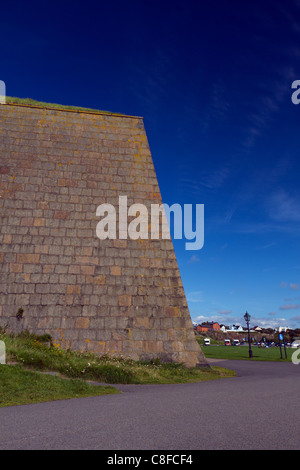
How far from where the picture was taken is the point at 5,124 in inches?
691

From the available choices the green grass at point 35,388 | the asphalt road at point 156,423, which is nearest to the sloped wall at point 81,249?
the green grass at point 35,388

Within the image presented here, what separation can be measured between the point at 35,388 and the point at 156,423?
3.99 meters

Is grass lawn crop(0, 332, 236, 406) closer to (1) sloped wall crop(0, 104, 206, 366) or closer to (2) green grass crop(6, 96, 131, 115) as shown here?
(1) sloped wall crop(0, 104, 206, 366)

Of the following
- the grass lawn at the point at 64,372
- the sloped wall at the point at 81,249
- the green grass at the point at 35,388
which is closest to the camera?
the green grass at the point at 35,388

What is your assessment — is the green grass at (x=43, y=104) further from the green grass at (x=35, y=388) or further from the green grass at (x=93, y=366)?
the green grass at (x=35, y=388)

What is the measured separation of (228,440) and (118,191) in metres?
13.3

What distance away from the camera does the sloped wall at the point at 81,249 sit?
13.7m

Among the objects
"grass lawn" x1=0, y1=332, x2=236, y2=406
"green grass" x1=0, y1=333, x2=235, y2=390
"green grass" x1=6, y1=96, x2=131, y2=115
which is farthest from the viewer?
"green grass" x1=6, y1=96, x2=131, y2=115

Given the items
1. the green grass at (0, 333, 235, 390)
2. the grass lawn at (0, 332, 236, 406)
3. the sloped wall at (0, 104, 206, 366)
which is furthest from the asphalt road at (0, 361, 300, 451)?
the sloped wall at (0, 104, 206, 366)

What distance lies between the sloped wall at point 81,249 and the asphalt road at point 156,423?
5.94m

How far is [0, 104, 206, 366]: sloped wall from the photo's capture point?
45.0ft

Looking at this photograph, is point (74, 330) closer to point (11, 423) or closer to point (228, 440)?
point (11, 423)

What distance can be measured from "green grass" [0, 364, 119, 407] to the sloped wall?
4453 millimetres

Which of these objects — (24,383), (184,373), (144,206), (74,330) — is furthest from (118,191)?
(24,383)
